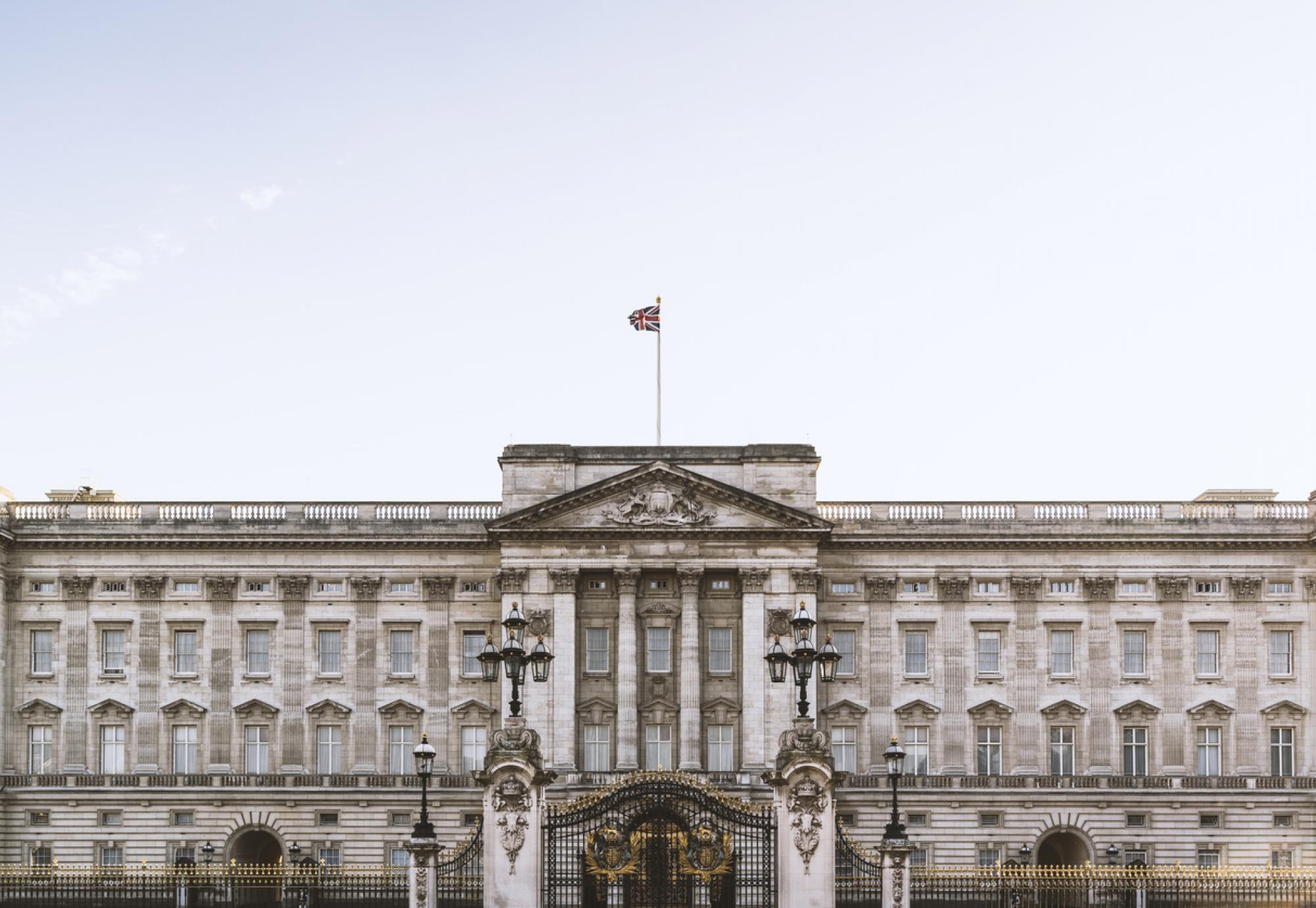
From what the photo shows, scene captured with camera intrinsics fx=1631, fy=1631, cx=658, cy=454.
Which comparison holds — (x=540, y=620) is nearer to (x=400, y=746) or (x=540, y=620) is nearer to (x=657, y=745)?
(x=657, y=745)

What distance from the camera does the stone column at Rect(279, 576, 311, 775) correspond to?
228 ft

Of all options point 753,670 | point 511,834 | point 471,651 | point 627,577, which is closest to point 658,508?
point 627,577

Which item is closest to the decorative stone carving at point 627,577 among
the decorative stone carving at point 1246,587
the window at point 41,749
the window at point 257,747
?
the window at point 257,747

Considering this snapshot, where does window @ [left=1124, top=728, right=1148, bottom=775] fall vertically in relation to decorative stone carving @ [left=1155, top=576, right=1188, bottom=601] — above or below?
below

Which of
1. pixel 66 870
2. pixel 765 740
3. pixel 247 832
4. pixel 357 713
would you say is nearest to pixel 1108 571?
pixel 765 740

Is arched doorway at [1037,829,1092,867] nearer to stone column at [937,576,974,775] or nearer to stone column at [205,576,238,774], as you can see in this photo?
stone column at [937,576,974,775]

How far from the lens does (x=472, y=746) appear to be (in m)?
69.5

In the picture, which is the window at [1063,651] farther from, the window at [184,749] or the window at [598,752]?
the window at [184,749]

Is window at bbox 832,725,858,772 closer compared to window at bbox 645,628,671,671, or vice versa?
window at bbox 645,628,671,671

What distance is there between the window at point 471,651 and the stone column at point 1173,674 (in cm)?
2888

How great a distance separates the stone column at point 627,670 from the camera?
2645 inches

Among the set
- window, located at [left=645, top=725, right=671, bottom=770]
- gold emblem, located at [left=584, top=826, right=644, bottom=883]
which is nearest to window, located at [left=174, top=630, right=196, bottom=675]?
window, located at [left=645, top=725, right=671, bottom=770]

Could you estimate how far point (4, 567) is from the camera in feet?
231

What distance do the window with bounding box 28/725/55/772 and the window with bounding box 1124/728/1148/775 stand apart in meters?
45.6
